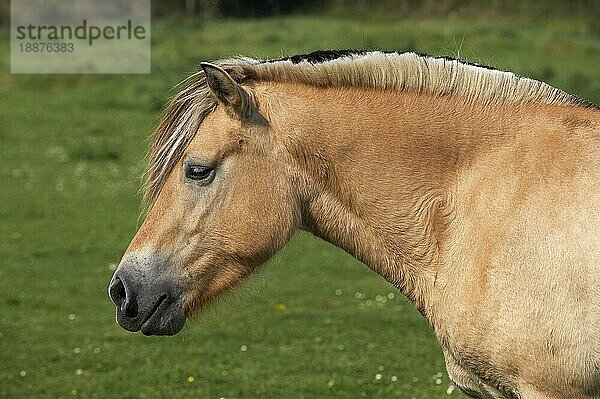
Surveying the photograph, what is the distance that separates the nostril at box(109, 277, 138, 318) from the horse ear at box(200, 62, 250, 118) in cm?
107

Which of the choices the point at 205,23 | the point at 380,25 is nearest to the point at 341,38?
the point at 380,25

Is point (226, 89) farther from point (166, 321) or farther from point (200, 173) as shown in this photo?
point (166, 321)

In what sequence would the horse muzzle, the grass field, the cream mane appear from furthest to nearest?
the grass field → the cream mane → the horse muzzle

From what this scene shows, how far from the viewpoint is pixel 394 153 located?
495 centimetres

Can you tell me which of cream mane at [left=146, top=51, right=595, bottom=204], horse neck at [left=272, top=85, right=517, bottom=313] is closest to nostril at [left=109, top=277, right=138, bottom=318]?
cream mane at [left=146, top=51, right=595, bottom=204]

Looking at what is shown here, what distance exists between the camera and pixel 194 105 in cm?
499

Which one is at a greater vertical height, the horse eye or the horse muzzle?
the horse eye

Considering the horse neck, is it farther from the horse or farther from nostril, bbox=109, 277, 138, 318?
nostril, bbox=109, 277, 138, 318

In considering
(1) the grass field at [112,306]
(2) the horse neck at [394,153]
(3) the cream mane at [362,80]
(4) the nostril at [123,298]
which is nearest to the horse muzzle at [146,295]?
(4) the nostril at [123,298]

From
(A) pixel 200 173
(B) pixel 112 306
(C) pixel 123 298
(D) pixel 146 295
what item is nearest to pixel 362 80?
(A) pixel 200 173

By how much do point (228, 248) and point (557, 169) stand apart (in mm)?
1713

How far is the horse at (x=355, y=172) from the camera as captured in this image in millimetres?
4762

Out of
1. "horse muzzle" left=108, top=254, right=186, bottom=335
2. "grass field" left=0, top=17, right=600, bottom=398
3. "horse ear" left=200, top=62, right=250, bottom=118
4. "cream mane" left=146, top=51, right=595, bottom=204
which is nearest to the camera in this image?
"horse ear" left=200, top=62, right=250, bottom=118

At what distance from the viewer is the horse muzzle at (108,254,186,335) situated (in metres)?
4.87
